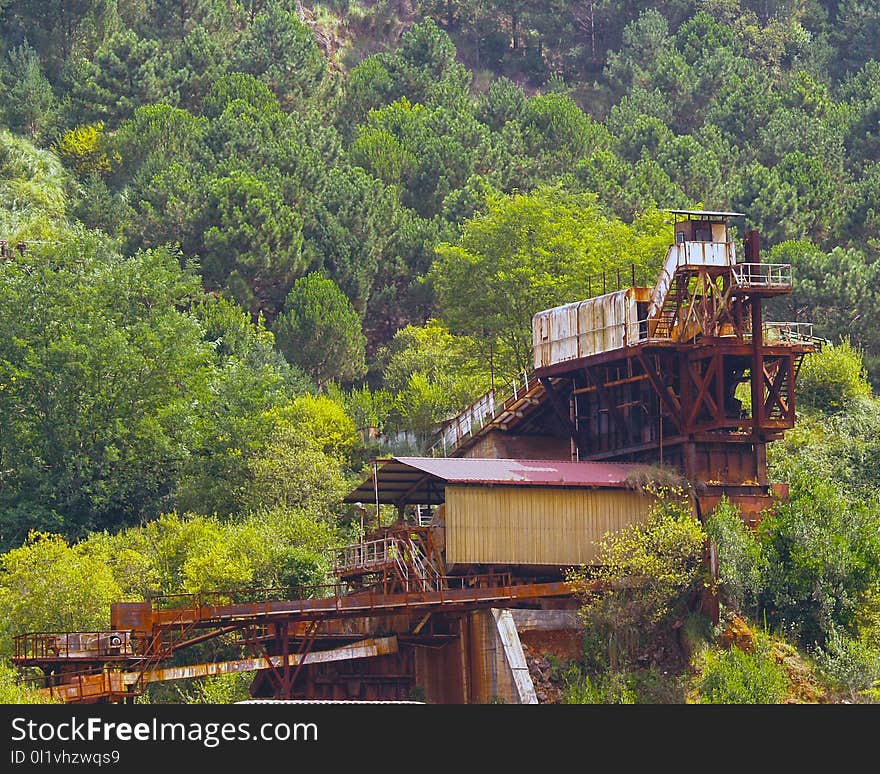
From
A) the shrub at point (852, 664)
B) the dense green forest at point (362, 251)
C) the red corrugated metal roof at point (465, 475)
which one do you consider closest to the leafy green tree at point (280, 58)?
the dense green forest at point (362, 251)

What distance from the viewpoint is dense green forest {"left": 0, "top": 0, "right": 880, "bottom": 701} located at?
230 feet

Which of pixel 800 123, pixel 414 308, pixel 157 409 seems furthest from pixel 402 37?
pixel 157 409

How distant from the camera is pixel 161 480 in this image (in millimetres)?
86188

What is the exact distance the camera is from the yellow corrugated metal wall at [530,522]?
6750 cm

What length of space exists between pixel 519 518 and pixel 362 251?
45.7 metres

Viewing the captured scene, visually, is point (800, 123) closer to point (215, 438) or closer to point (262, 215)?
point (262, 215)

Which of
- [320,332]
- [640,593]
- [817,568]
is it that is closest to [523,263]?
[320,332]

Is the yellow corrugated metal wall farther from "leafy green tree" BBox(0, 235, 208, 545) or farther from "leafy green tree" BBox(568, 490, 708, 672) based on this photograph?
"leafy green tree" BBox(0, 235, 208, 545)

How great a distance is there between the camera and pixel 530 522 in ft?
224

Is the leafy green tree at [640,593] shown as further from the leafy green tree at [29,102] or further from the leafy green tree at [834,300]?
the leafy green tree at [29,102]

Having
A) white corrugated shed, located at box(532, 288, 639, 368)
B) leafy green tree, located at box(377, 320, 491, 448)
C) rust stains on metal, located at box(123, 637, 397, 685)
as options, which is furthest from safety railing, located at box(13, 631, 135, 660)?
leafy green tree, located at box(377, 320, 491, 448)

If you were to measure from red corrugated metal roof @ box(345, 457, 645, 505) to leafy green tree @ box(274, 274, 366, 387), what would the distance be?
2933 centimetres

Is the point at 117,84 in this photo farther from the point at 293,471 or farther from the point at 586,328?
the point at 586,328

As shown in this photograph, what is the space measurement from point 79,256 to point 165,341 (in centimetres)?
873
